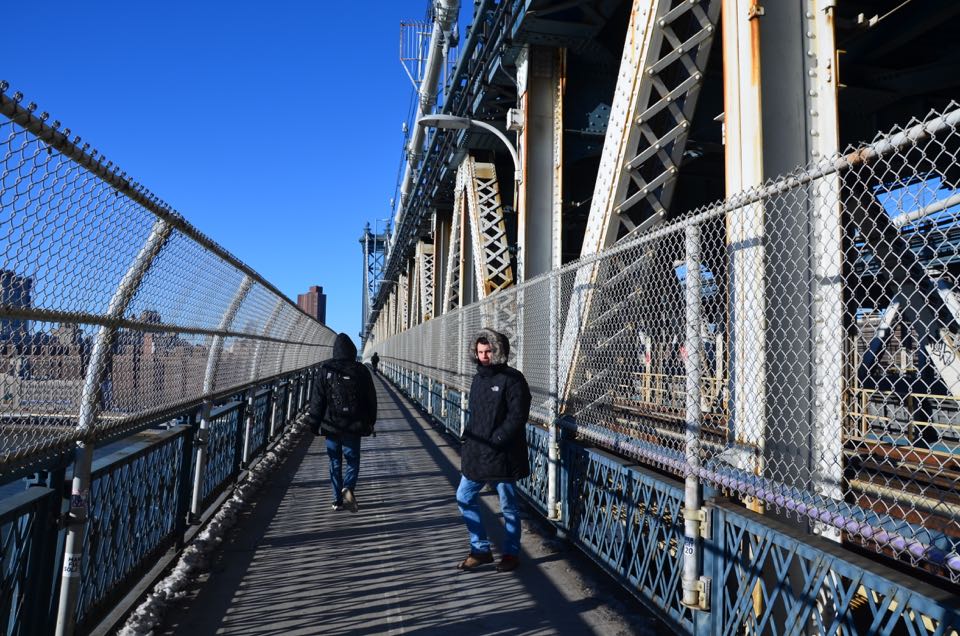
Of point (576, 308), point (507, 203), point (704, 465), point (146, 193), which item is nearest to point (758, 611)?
point (704, 465)

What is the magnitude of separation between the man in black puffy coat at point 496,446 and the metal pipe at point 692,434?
1.42m

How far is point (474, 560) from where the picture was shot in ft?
15.0

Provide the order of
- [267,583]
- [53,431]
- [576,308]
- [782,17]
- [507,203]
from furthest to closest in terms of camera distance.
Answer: [507,203]
[576,308]
[267,583]
[782,17]
[53,431]

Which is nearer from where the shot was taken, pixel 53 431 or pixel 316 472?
pixel 53 431

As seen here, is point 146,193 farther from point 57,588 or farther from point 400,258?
point 400,258

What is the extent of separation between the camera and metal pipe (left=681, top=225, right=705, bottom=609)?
3.15 metres

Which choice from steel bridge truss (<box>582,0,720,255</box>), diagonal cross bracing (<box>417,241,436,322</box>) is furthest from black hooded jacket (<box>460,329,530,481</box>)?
diagonal cross bracing (<box>417,241,436,322</box>)

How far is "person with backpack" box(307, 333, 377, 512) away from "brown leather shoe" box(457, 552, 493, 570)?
1.89 m

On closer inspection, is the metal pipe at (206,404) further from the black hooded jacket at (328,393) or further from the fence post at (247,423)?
the fence post at (247,423)

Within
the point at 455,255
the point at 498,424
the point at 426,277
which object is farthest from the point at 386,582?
the point at 426,277

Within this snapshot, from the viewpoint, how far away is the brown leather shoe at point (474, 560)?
458 centimetres

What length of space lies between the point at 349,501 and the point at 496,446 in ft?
7.57

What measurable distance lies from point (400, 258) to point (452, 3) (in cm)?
1595

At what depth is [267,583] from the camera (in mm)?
4211
